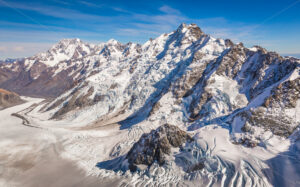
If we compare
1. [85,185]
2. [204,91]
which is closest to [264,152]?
[85,185]

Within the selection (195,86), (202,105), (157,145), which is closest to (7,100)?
(195,86)

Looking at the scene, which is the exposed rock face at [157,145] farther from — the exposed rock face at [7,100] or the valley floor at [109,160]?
the exposed rock face at [7,100]

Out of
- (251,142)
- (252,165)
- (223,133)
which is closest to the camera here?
(252,165)

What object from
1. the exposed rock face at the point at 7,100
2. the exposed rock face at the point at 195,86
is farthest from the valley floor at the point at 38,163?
the exposed rock face at the point at 7,100

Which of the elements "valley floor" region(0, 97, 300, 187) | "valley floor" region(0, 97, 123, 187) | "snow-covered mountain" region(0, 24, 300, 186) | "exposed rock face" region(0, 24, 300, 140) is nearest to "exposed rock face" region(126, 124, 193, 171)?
"snow-covered mountain" region(0, 24, 300, 186)

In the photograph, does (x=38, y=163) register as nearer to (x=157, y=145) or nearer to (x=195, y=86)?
(x=157, y=145)

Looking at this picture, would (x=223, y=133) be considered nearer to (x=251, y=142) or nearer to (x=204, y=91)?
(x=251, y=142)
